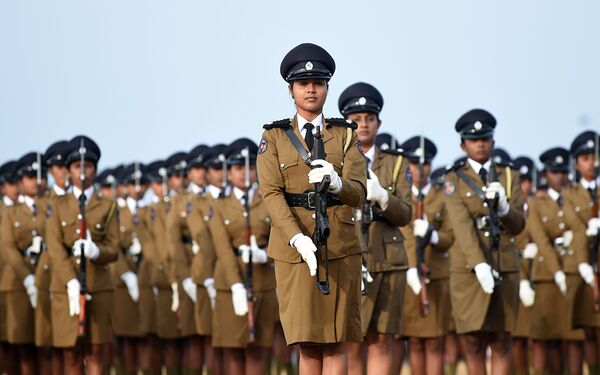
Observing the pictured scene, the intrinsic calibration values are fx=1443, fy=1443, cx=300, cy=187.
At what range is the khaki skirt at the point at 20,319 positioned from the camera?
16.0 metres

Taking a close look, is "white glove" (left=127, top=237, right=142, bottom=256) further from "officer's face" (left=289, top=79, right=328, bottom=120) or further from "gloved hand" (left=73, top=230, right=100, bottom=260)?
"officer's face" (left=289, top=79, right=328, bottom=120)

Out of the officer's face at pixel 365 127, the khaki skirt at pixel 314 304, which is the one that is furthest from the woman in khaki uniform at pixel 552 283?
the khaki skirt at pixel 314 304

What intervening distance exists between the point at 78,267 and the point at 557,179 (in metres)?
7.20

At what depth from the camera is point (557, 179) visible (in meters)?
18.1

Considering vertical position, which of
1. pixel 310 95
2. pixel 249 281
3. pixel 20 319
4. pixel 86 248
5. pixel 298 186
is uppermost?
pixel 310 95

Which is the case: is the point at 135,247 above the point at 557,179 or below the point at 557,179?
below

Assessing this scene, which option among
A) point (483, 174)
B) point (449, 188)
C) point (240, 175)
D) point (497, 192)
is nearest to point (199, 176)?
point (240, 175)

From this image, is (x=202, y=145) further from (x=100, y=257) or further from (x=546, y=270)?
(x=100, y=257)

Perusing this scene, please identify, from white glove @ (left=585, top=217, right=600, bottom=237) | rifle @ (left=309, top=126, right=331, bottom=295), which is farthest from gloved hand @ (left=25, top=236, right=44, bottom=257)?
rifle @ (left=309, top=126, right=331, bottom=295)

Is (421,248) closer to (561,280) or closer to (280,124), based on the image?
(561,280)

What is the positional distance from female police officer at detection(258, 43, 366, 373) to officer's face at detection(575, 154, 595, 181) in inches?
279

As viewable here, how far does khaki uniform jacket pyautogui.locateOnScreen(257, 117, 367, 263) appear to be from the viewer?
934 cm

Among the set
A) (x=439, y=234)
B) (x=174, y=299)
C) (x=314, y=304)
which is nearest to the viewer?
(x=314, y=304)

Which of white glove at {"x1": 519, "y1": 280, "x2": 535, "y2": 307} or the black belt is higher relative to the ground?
the black belt
